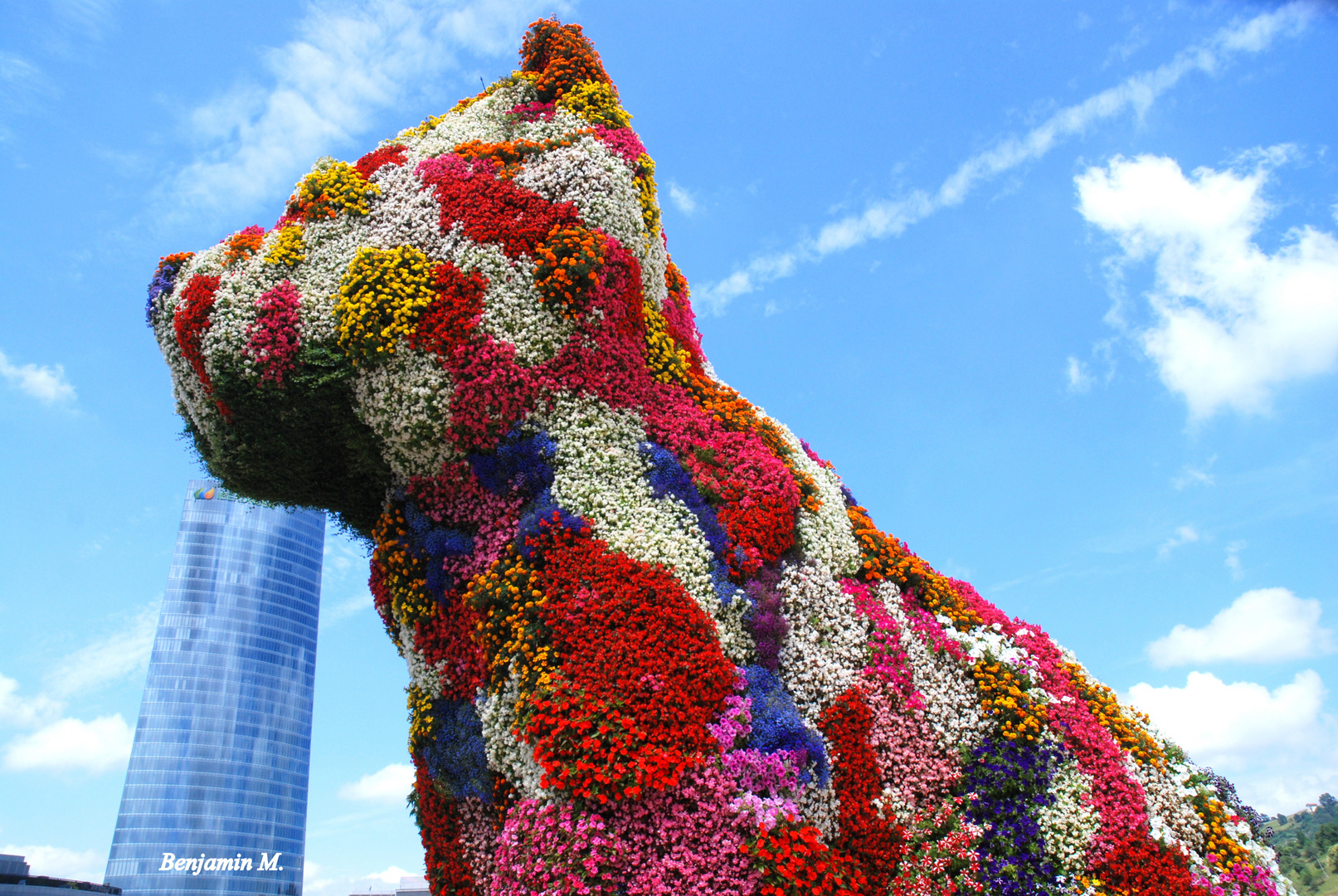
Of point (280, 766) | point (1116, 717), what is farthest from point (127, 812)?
point (1116, 717)

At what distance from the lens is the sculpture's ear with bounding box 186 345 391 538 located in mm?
12562

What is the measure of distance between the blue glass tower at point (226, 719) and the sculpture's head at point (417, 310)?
3492 inches

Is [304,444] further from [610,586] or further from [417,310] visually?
[610,586]

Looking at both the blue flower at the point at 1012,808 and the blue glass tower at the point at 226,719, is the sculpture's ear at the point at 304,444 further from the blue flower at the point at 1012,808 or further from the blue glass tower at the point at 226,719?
the blue glass tower at the point at 226,719

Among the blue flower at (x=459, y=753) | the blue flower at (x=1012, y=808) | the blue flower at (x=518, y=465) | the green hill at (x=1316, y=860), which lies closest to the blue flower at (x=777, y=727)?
the blue flower at (x=1012, y=808)

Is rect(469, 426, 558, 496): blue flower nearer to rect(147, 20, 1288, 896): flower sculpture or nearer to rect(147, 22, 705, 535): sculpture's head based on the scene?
rect(147, 20, 1288, 896): flower sculpture

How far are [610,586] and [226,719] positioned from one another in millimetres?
101372

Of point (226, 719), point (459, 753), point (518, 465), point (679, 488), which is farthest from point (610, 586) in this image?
point (226, 719)

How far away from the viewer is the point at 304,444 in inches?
524

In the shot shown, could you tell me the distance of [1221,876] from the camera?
38.0 ft

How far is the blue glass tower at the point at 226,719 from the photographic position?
9250 cm

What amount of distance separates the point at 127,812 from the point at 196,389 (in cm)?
9855

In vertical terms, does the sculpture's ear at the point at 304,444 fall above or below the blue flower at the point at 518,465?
above

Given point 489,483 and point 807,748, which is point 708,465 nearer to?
point 489,483
